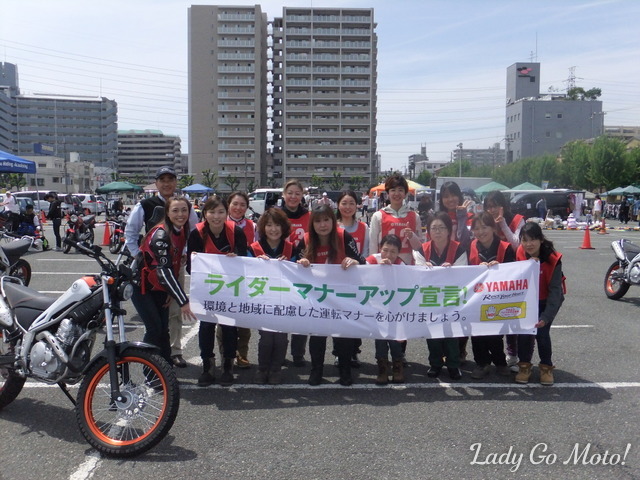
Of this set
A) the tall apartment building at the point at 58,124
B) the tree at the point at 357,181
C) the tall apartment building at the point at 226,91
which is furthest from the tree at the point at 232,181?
the tall apartment building at the point at 58,124

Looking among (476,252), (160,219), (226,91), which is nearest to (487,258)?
(476,252)

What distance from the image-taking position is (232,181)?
95.9 metres

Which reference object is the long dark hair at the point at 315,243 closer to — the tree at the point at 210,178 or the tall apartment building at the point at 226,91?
the tall apartment building at the point at 226,91

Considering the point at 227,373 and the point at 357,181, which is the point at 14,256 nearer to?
the point at 227,373

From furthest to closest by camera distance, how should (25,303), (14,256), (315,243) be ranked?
(14,256) < (315,243) < (25,303)

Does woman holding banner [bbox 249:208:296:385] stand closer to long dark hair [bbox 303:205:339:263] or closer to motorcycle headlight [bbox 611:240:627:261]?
long dark hair [bbox 303:205:339:263]

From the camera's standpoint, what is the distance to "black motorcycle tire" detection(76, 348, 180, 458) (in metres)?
3.71

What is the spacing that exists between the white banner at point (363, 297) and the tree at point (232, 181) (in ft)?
299

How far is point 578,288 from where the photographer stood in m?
10.5

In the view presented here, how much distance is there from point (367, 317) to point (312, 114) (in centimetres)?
9630

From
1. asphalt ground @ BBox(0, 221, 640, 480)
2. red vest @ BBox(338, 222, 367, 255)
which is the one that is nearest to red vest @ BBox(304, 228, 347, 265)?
red vest @ BBox(338, 222, 367, 255)

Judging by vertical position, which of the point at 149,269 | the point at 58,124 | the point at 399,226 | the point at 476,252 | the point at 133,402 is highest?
the point at 58,124

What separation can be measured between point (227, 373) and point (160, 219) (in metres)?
1.53

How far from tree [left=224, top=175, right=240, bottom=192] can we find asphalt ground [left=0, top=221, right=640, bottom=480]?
300 feet
